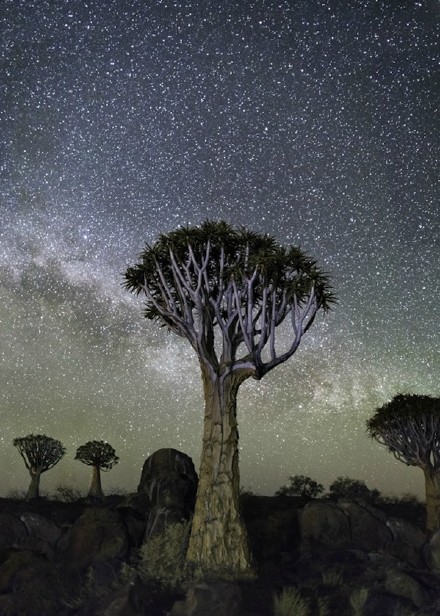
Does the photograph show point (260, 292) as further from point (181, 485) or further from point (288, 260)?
point (181, 485)

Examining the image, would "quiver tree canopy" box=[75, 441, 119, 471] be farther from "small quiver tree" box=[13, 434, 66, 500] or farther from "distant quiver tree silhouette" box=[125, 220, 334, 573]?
"distant quiver tree silhouette" box=[125, 220, 334, 573]

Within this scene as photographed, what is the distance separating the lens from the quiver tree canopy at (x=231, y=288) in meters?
14.0

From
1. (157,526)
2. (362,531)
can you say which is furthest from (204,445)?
(362,531)

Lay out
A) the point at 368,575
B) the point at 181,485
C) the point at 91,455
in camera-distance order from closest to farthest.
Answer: the point at 368,575, the point at 181,485, the point at 91,455

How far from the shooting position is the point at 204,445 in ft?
44.3

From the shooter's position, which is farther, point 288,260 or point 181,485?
point 181,485

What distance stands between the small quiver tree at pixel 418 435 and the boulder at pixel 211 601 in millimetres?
12680

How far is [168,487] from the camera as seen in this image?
60.7ft

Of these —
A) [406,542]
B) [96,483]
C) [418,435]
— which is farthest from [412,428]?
[96,483]

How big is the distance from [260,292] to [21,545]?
8.80m

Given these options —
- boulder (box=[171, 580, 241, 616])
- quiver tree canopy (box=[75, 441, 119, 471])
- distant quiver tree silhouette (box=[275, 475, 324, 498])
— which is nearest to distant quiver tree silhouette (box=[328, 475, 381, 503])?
distant quiver tree silhouette (box=[275, 475, 324, 498])

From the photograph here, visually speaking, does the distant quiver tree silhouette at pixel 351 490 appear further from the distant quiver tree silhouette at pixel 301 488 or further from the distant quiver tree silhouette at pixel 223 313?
the distant quiver tree silhouette at pixel 223 313

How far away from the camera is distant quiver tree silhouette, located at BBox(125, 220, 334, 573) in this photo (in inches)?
505

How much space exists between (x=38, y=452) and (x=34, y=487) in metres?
1.78
